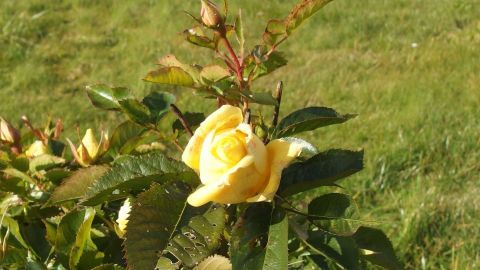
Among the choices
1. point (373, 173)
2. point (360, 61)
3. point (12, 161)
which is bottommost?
point (373, 173)

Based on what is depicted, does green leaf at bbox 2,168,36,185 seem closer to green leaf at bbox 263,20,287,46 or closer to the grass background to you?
green leaf at bbox 263,20,287,46

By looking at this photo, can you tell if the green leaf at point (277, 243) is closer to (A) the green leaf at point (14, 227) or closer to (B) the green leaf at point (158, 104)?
(B) the green leaf at point (158, 104)

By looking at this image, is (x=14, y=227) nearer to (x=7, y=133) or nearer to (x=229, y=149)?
(x=7, y=133)

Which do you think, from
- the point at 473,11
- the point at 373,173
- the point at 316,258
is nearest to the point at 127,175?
the point at 316,258

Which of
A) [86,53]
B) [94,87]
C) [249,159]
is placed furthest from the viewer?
[86,53]

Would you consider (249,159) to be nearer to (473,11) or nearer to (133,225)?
(133,225)

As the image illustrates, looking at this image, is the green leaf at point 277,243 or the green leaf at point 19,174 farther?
the green leaf at point 19,174

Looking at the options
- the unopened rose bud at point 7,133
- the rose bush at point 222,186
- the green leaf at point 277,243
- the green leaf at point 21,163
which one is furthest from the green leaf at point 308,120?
the unopened rose bud at point 7,133
